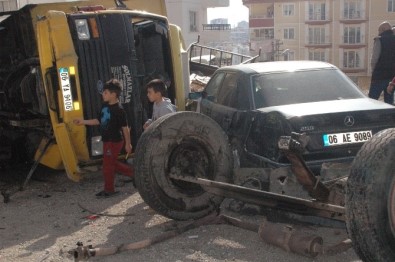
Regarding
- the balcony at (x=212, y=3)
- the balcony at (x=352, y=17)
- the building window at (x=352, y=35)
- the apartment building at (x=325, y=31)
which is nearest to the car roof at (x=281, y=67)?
the balcony at (x=212, y=3)

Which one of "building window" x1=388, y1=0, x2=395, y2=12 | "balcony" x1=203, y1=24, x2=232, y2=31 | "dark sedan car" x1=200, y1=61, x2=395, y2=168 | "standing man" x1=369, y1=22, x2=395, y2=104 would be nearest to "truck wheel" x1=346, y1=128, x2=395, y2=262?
"dark sedan car" x1=200, y1=61, x2=395, y2=168

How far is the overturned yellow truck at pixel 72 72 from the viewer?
6.05 meters

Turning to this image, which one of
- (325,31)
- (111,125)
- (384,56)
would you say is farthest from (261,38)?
(111,125)

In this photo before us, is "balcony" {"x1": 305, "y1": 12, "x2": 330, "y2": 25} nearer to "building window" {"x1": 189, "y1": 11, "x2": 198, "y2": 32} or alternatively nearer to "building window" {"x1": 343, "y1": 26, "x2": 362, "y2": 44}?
"building window" {"x1": 343, "y1": 26, "x2": 362, "y2": 44}

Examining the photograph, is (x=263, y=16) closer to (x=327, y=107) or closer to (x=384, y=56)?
(x=384, y=56)

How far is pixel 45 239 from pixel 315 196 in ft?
8.75

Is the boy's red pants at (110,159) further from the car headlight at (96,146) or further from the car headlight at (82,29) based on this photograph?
the car headlight at (82,29)

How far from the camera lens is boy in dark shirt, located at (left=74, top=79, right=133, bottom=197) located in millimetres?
5902

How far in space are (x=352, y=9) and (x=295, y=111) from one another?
59.5 meters

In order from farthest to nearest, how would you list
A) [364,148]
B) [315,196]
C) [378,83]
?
[378,83] → [315,196] → [364,148]

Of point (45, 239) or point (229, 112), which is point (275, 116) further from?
point (45, 239)

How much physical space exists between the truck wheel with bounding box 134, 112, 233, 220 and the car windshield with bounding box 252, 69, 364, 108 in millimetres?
823

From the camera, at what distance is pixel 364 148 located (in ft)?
11.0

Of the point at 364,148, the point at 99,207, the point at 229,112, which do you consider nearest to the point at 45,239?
the point at 99,207
